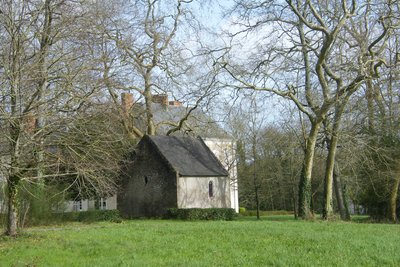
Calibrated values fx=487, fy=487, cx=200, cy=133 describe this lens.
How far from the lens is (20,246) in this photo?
15.4m

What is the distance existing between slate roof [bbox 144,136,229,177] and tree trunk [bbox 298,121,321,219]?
9.33 meters

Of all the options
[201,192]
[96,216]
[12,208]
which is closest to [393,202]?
[201,192]

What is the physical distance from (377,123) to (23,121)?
21.5m

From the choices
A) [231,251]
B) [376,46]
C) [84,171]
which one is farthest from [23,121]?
[376,46]

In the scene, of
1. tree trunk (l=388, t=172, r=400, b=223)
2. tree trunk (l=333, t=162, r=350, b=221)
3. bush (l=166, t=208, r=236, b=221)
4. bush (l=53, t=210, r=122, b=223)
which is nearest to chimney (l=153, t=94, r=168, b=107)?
bush (l=166, t=208, r=236, b=221)

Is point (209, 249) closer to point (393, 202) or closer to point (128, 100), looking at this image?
point (393, 202)

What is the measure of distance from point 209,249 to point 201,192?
2372 centimetres

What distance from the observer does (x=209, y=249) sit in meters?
13.0

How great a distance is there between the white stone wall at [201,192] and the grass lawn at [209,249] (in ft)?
58.7

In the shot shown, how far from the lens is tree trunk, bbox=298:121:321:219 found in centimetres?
2828

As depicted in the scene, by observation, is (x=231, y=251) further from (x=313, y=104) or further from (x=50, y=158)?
(x=313, y=104)

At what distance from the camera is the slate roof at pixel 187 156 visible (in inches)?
1420

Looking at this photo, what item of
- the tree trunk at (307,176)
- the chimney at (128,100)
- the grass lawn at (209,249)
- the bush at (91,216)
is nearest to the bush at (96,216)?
the bush at (91,216)

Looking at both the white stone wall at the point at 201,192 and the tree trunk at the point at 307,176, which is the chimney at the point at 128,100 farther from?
the tree trunk at the point at 307,176
